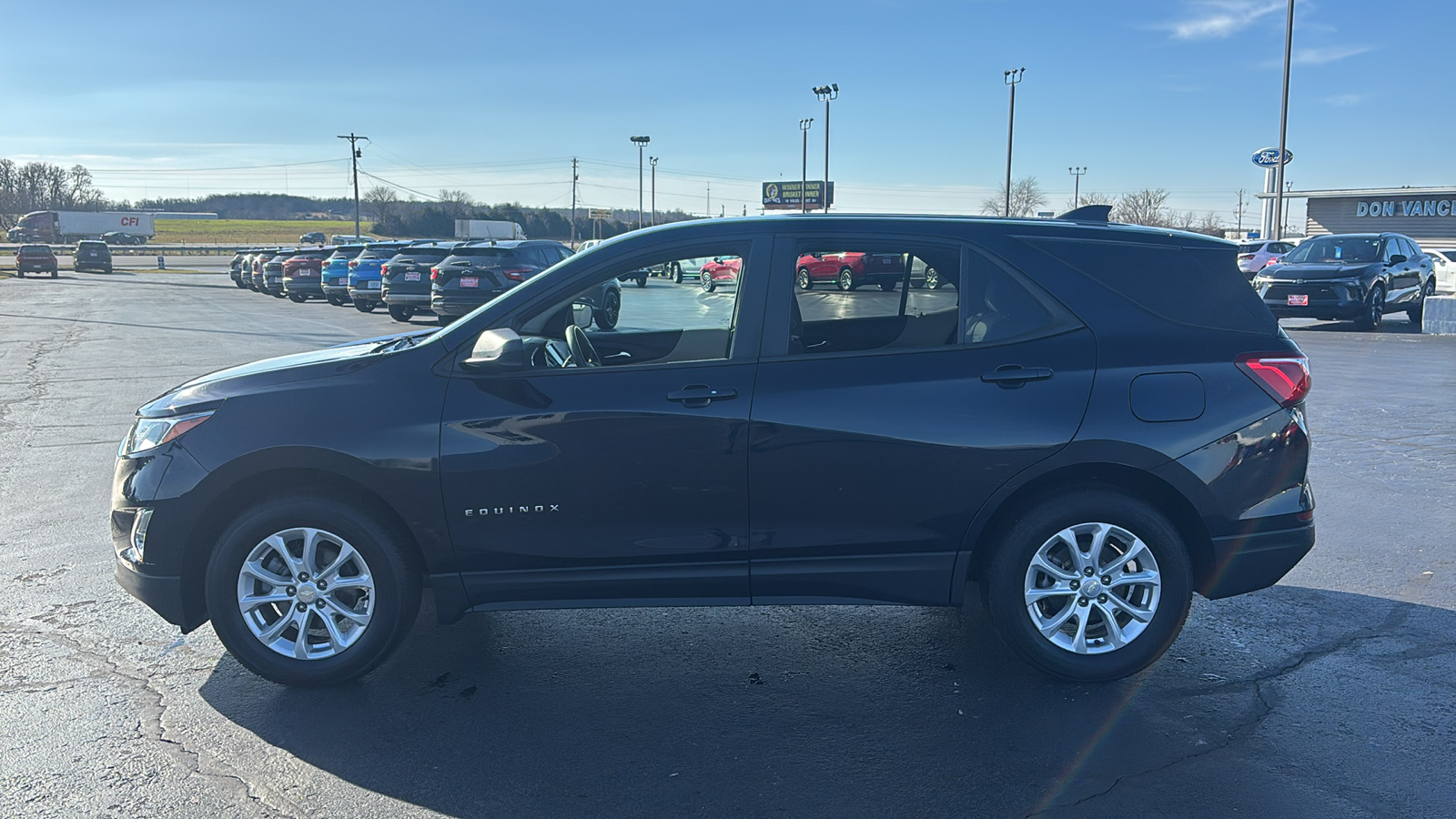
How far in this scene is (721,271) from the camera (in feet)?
14.3

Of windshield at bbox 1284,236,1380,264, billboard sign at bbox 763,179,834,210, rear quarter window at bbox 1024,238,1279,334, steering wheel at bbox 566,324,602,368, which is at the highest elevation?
billboard sign at bbox 763,179,834,210

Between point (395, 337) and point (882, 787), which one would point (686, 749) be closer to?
point (882, 787)

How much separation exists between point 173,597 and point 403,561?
882mm

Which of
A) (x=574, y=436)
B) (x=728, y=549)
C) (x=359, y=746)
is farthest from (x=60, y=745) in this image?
(x=728, y=549)

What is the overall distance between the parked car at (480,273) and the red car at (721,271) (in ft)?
48.4

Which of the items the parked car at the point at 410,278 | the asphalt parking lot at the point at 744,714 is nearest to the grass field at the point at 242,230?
the parked car at the point at 410,278

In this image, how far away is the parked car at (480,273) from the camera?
19156mm

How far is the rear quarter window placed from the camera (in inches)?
167

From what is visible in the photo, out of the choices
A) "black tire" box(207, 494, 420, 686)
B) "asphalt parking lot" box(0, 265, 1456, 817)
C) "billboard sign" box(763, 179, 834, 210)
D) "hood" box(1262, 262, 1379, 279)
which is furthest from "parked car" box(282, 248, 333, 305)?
"billboard sign" box(763, 179, 834, 210)

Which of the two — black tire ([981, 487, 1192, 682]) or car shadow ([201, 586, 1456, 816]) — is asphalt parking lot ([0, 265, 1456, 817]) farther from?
black tire ([981, 487, 1192, 682])

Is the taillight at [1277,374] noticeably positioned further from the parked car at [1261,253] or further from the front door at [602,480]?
the parked car at [1261,253]

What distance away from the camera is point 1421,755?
139 inches

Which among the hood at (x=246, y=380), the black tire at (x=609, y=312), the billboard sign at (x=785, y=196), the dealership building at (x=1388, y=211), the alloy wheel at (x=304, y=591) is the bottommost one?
the alloy wheel at (x=304, y=591)

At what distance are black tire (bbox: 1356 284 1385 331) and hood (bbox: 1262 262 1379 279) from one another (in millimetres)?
461
